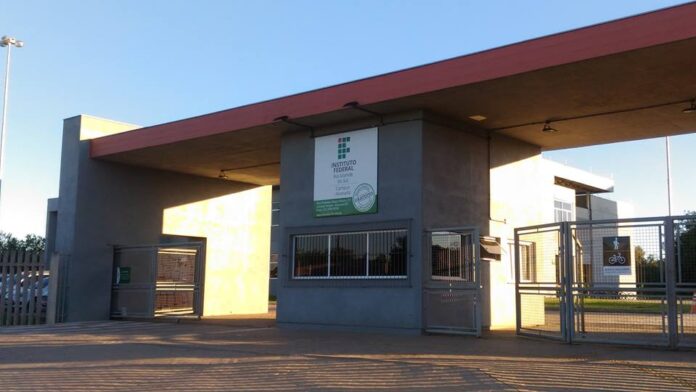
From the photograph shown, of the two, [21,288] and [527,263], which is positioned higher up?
[527,263]

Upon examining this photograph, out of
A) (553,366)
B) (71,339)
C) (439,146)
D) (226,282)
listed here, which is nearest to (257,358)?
(553,366)

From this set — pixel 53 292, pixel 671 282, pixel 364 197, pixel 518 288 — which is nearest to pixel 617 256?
pixel 671 282

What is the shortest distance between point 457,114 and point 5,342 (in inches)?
418

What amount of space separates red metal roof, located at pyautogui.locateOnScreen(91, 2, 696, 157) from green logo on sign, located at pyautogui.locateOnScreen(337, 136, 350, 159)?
1133mm

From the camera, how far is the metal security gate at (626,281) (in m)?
11.5

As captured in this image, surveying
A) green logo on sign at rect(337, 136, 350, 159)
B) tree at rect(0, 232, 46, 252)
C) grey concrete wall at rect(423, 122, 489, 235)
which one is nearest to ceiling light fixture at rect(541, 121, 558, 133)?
grey concrete wall at rect(423, 122, 489, 235)

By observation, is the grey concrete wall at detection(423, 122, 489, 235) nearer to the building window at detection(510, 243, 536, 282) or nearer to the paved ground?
the building window at detection(510, 243, 536, 282)

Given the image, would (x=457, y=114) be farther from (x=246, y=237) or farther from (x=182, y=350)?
(x=246, y=237)

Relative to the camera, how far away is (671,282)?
1155 cm

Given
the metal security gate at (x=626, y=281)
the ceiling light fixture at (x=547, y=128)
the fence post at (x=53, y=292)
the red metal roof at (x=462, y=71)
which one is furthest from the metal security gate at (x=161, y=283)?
the metal security gate at (x=626, y=281)

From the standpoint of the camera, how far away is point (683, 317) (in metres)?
11.5

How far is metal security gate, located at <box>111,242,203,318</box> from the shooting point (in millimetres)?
20625

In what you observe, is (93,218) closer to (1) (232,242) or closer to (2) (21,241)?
(1) (232,242)

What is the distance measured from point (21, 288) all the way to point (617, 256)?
1557cm
